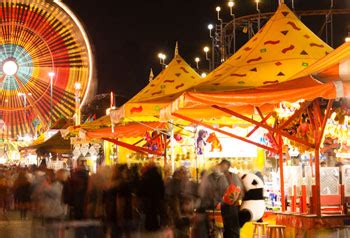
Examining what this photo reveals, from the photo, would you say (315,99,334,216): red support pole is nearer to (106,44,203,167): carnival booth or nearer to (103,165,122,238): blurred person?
(106,44,203,167): carnival booth

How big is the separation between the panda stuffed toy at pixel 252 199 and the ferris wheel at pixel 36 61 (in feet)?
69.7

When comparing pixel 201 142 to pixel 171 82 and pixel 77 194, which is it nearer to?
pixel 171 82

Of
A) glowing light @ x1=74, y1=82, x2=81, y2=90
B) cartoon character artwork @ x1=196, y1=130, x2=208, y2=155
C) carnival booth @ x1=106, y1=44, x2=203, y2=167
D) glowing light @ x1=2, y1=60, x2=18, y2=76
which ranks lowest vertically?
cartoon character artwork @ x1=196, y1=130, x2=208, y2=155

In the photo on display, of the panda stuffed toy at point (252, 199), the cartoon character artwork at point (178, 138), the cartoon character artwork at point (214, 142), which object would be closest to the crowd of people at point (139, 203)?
the panda stuffed toy at point (252, 199)

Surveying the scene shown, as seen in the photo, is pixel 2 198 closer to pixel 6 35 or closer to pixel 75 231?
pixel 6 35

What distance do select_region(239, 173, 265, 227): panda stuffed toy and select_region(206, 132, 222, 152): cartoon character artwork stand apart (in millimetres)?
7910

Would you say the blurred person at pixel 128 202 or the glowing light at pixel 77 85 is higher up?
the glowing light at pixel 77 85

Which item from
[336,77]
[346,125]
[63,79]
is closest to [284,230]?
[346,125]

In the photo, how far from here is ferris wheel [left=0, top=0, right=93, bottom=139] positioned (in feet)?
107

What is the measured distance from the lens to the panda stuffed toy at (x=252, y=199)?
11.7m

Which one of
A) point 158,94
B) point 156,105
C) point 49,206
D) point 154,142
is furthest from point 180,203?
point 154,142

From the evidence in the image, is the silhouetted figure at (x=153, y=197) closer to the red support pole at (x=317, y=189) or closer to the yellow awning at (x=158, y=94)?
the yellow awning at (x=158, y=94)

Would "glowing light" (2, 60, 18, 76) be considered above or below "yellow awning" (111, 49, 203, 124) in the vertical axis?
above

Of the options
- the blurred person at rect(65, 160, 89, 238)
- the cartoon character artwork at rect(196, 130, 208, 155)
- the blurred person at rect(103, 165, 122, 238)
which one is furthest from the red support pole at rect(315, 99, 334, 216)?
the cartoon character artwork at rect(196, 130, 208, 155)
